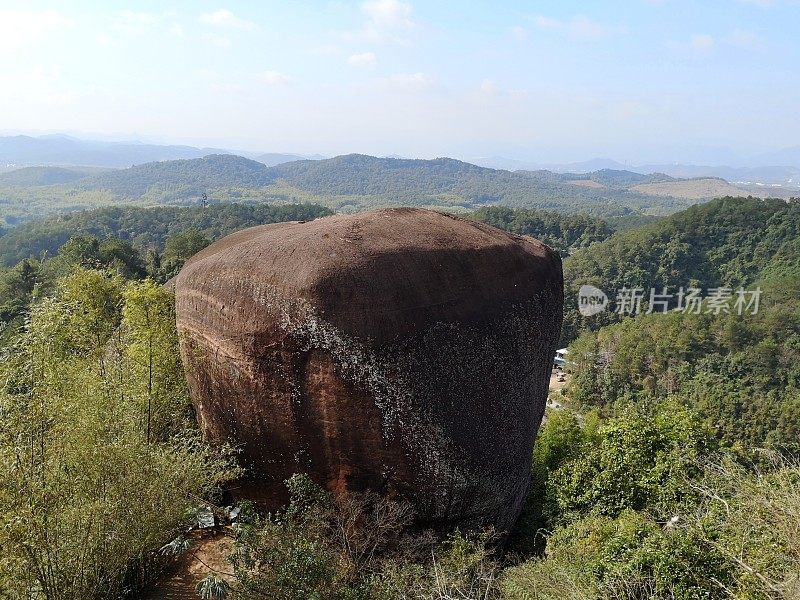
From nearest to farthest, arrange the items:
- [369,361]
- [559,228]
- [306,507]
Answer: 1. [369,361]
2. [306,507]
3. [559,228]

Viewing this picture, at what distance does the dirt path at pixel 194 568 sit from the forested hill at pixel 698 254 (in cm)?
4796

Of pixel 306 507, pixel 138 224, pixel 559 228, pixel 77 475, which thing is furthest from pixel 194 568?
pixel 138 224

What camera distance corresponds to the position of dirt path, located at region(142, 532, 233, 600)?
930 cm

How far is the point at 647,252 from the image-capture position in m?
59.7

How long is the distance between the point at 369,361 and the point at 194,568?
5.07m

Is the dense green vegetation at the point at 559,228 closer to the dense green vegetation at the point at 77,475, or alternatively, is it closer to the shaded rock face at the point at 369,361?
the shaded rock face at the point at 369,361

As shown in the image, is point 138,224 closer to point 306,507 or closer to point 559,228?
point 559,228

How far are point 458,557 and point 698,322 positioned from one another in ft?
131

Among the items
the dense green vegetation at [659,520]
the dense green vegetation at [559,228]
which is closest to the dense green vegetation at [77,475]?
the dense green vegetation at [659,520]

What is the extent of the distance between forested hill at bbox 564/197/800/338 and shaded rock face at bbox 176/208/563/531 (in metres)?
46.5

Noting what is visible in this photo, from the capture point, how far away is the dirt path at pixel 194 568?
9305 mm

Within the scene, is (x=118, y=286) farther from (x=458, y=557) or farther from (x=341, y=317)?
(x=458, y=557)

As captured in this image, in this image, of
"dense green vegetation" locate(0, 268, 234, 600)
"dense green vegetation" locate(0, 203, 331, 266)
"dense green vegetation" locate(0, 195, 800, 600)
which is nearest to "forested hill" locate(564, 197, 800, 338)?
"dense green vegetation" locate(0, 203, 331, 266)

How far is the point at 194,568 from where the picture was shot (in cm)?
991
